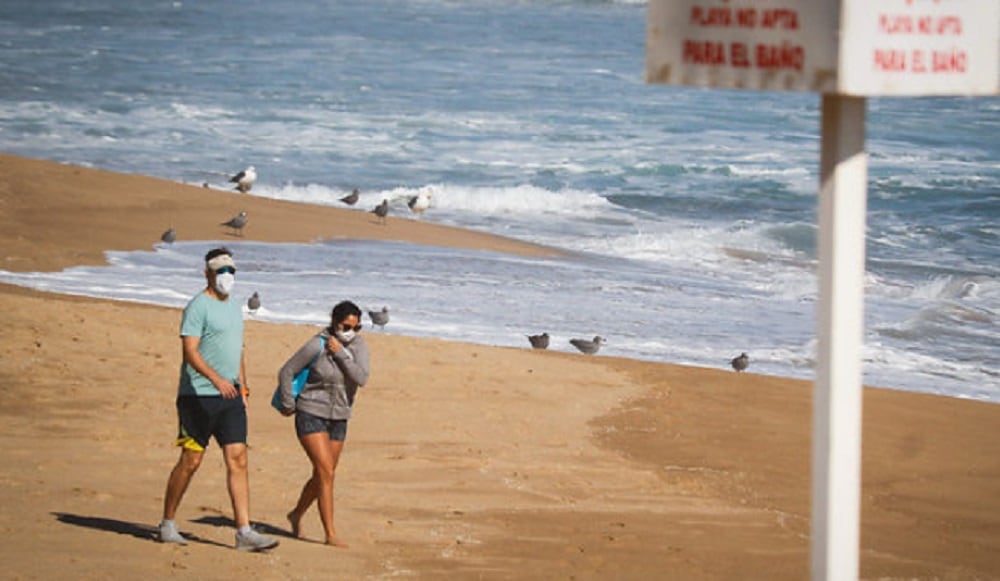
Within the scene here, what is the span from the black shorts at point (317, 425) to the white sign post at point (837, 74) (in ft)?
16.0

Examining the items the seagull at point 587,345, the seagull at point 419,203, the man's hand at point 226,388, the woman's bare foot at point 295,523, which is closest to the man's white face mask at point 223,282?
the man's hand at point 226,388

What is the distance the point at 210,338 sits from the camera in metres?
8.71

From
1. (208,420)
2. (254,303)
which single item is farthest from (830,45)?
(254,303)

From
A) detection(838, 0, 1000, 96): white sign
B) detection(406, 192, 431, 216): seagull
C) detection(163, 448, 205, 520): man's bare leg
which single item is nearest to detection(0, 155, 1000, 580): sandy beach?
detection(163, 448, 205, 520): man's bare leg

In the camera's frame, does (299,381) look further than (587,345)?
No

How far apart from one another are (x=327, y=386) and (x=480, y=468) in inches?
101

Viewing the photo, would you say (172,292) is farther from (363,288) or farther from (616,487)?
(616,487)

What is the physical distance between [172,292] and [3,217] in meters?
4.16

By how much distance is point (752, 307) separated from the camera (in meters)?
20.8

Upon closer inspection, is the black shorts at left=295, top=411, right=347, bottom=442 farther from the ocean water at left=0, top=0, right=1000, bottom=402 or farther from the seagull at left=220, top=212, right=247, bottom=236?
the seagull at left=220, top=212, right=247, bottom=236

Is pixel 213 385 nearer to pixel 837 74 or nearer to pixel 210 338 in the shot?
pixel 210 338

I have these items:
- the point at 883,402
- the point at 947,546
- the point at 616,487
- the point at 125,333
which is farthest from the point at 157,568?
the point at 883,402

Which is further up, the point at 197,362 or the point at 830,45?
the point at 830,45

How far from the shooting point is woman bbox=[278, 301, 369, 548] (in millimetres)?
9133
